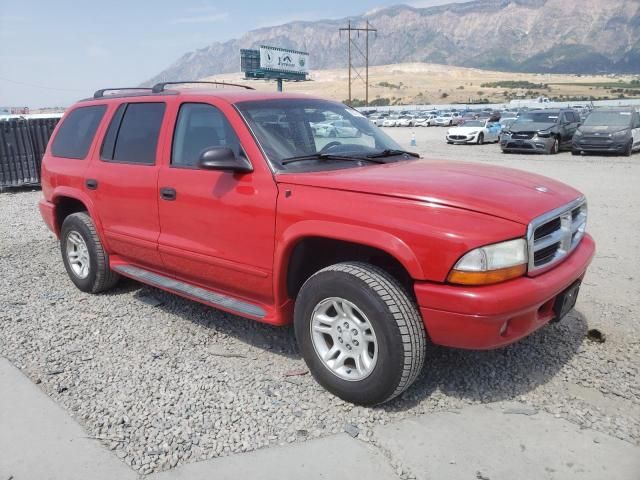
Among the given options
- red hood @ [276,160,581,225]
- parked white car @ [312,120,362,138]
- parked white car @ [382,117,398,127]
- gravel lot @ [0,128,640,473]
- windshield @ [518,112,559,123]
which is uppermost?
parked white car @ [312,120,362,138]

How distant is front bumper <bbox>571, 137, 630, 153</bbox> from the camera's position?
1784 centimetres

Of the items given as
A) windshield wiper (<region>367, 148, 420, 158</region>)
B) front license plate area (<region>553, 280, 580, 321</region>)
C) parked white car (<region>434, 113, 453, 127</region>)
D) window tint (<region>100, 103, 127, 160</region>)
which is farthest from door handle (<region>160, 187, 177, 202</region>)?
parked white car (<region>434, 113, 453, 127</region>)

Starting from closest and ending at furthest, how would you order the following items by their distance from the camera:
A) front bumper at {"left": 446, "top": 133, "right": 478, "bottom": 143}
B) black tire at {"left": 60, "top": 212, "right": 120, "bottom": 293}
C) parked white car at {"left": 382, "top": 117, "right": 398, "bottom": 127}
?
black tire at {"left": 60, "top": 212, "right": 120, "bottom": 293}, front bumper at {"left": 446, "top": 133, "right": 478, "bottom": 143}, parked white car at {"left": 382, "top": 117, "right": 398, "bottom": 127}

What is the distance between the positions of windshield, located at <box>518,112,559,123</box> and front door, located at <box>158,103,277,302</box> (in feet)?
62.8

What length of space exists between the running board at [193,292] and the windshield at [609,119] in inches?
721

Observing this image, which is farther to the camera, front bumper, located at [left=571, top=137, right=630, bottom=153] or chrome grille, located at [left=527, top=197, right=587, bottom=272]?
front bumper, located at [left=571, top=137, right=630, bottom=153]

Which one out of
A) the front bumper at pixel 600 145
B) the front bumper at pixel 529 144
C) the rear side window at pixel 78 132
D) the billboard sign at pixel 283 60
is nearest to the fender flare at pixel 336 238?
the rear side window at pixel 78 132

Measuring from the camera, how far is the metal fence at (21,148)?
11.8 meters

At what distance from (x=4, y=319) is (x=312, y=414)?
305 cm

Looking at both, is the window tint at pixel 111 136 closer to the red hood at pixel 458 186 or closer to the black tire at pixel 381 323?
the red hood at pixel 458 186

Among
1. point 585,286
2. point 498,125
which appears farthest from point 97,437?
point 498,125

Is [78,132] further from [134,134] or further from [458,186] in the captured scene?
[458,186]

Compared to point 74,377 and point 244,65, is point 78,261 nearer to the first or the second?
point 74,377

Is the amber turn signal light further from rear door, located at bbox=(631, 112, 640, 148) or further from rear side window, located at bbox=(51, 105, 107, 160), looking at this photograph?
rear door, located at bbox=(631, 112, 640, 148)
